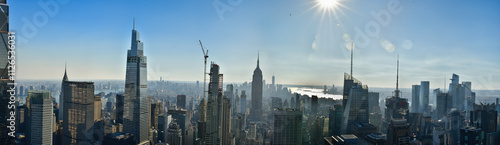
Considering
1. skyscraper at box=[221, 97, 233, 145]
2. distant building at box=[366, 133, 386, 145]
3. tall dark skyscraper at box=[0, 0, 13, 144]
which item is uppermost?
tall dark skyscraper at box=[0, 0, 13, 144]

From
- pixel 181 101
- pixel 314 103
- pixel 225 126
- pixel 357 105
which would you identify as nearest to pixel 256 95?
pixel 181 101

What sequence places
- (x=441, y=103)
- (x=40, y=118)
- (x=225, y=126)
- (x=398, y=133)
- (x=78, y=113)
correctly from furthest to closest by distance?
(x=441, y=103)
(x=225, y=126)
(x=78, y=113)
(x=40, y=118)
(x=398, y=133)

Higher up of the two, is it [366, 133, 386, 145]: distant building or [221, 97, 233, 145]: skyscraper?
[366, 133, 386, 145]: distant building

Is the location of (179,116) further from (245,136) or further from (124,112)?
(245,136)

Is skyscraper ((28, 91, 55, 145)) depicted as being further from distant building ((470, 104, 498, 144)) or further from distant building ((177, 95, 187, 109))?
distant building ((470, 104, 498, 144))

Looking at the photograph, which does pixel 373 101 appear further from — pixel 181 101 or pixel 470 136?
pixel 181 101

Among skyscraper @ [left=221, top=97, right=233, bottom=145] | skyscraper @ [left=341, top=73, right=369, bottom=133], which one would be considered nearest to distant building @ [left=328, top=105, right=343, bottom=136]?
skyscraper @ [left=341, top=73, right=369, bottom=133]

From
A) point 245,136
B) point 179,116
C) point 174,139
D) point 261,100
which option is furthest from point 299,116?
point 261,100
